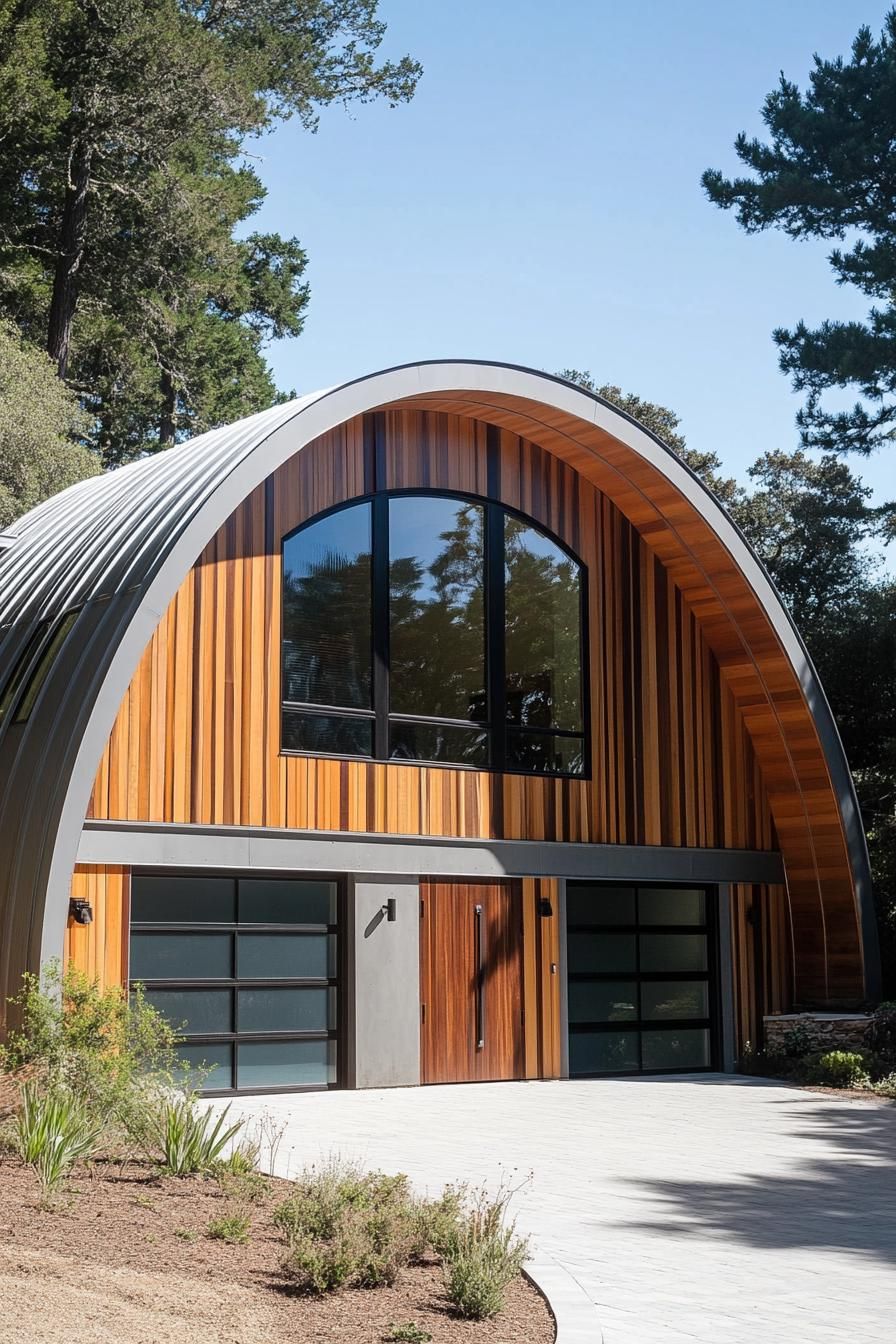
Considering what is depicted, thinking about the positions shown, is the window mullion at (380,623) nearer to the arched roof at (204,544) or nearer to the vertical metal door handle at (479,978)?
the arched roof at (204,544)

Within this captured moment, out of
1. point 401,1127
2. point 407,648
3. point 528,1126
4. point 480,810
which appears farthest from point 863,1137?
point 407,648

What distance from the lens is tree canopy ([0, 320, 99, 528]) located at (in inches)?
886

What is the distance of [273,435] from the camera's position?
40.7 ft

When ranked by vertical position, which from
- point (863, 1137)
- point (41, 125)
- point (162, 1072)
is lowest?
point (863, 1137)

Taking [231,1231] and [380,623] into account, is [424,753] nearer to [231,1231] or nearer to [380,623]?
[380,623]

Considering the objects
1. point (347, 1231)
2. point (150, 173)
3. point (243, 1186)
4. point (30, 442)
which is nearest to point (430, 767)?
point (243, 1186)

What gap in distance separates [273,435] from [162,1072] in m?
5.61

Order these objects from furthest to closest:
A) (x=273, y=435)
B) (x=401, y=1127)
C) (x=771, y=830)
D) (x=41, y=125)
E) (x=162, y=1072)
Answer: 1. (x=41, y=125)
2. (x=771, y=830)
3. (x=273, y=435)
4. (x=401, y=1127)
5. (x=162, y=1072)

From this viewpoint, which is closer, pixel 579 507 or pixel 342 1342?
pixel 342 1342

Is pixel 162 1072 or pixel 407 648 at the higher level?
pixel 407 648

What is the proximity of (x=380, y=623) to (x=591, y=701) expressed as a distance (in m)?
2.77

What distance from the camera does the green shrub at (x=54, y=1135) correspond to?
7.25m

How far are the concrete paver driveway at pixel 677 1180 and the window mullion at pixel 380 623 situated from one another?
10.7 feet

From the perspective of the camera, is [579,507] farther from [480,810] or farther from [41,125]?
[41,125]
